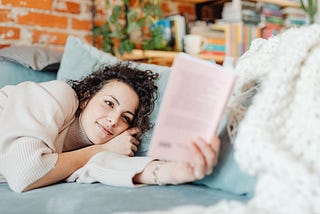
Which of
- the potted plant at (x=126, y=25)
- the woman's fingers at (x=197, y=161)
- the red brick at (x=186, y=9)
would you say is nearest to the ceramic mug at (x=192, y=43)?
the potted plant at (x=126, y=25)

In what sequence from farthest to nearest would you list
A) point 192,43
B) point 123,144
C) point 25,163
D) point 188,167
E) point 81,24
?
point 192,43 < point 81,24 < point 123,144 < point 25,163 < point 188,167

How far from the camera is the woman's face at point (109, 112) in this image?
1.28 metres

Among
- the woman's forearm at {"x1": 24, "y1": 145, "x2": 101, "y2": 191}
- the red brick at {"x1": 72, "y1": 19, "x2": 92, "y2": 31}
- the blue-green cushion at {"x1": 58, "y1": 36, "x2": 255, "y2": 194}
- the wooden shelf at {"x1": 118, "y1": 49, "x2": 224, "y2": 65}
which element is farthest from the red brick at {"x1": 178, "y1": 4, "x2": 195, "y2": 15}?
the woman's forearm at {"x1": 24, "y1": 145, "x2": 101, "y2": 191}

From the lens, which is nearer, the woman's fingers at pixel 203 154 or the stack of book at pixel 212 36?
the woman's fingers at pixel 203 154

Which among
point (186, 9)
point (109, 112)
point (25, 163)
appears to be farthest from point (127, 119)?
point (186, 9)

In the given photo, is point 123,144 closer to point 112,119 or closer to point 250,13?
point 112,119

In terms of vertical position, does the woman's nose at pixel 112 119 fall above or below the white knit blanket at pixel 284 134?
below

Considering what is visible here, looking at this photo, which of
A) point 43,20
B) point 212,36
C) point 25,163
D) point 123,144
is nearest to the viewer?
point 25,163

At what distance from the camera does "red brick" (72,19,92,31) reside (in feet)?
7.87

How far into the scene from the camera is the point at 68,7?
237cm

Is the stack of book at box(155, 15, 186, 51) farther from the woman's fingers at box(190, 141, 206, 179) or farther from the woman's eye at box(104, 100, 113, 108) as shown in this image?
the woman's fingers at box(190, 141, 206, 179)

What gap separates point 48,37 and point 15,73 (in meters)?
0.77

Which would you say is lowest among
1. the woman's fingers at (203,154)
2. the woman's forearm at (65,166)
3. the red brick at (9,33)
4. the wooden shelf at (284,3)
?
the woman's forearm at (65,166)

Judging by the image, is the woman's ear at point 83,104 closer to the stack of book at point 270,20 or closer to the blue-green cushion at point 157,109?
the blue-green cushion at point 157,109
